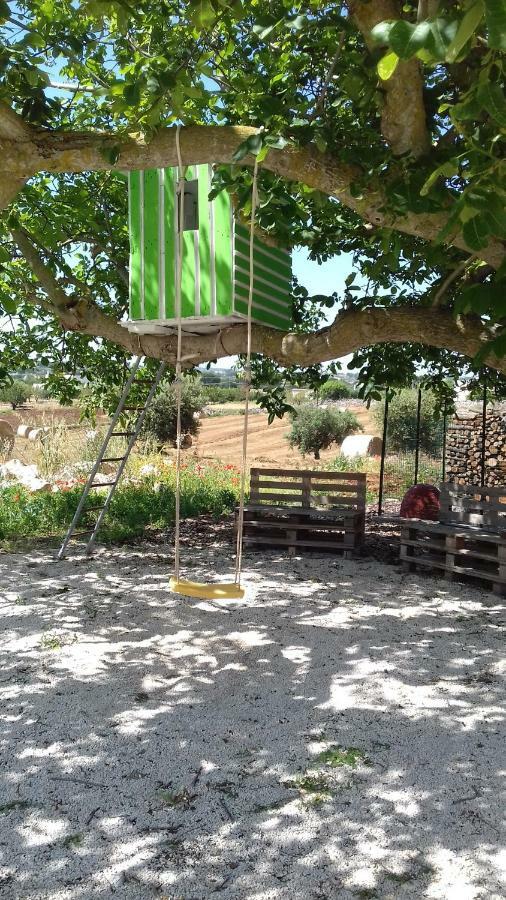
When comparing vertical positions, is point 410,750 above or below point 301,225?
below

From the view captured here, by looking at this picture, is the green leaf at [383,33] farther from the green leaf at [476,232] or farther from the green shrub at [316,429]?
the green shrub at [316,429]

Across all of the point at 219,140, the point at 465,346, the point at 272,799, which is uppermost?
the point at 219,140

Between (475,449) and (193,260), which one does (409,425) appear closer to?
(475,449)

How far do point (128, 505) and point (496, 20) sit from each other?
9.48 metres

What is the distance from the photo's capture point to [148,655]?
5.12m

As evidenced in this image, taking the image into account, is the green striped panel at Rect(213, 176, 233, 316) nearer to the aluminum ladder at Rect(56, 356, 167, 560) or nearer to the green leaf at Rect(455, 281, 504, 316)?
the aluminum ladder at Rect(56, 356, 167, 560)

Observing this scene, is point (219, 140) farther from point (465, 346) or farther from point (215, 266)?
point (465, 346)

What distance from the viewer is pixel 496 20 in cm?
169

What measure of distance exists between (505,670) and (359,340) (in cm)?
271

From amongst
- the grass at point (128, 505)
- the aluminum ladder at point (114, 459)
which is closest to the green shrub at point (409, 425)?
the grass at point (128, 505)

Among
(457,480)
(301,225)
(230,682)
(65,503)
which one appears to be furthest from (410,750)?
(457,480)

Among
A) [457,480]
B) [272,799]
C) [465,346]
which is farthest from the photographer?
[457,480]

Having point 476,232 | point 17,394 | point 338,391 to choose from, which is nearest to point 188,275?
point 476,232

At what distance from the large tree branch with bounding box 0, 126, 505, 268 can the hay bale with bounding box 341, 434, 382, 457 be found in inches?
610
